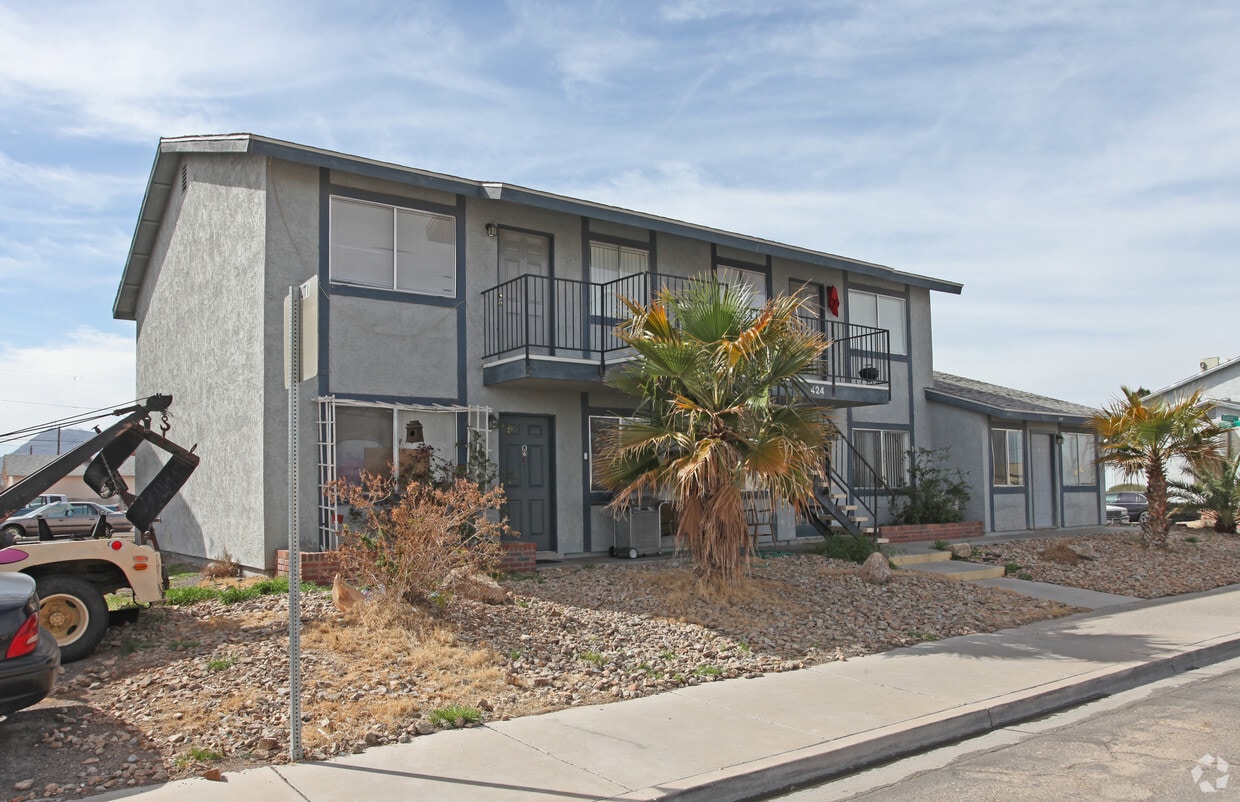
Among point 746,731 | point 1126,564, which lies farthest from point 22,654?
point 1126,564

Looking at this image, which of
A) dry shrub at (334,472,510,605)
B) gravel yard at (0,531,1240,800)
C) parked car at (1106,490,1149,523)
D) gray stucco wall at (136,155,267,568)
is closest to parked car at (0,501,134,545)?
gray stucco wall at (136,155,267,568)

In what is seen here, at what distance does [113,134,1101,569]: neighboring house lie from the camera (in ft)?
41.2

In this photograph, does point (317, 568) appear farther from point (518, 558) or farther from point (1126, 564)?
point (1126, 564)

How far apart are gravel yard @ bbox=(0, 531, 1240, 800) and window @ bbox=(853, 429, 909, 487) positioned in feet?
22.5

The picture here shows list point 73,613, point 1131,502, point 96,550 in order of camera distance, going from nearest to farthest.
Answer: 1. point 73,613
2. point 96,550
3. point 1131,502

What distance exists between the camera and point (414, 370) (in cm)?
1355

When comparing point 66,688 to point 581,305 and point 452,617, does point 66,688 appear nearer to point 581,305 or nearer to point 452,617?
point 452,617

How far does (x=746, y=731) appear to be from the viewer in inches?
259

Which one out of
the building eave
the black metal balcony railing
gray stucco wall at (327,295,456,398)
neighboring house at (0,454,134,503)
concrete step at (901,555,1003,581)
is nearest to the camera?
gray stucco wall at (327,295,456,398)

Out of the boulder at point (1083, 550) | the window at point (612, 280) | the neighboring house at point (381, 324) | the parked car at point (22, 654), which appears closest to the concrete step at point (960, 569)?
the boulder at point (1083, 550)

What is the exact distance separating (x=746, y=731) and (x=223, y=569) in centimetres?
854

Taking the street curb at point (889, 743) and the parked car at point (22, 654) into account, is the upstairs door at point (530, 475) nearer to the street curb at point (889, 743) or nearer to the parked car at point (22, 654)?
the street curb at point (889, 743)

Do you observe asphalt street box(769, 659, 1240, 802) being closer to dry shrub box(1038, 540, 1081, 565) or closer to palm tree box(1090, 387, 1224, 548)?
dry shrub box(1038, 540, 1081, 565)

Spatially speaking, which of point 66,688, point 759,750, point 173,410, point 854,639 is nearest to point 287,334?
point 66,688
